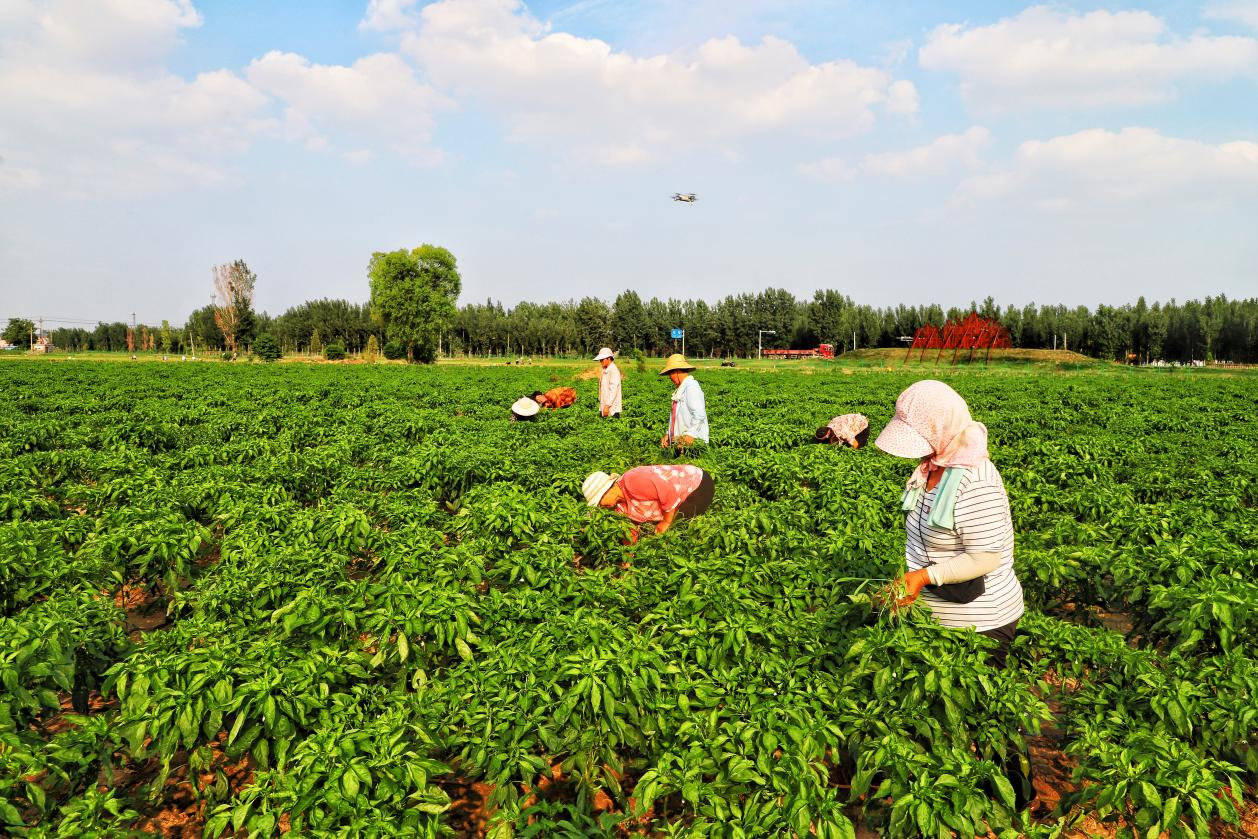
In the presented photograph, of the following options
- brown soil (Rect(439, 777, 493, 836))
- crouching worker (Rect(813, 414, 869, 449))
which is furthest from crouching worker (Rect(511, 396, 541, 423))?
brown soil (Rect(439, 777, 493, 836))

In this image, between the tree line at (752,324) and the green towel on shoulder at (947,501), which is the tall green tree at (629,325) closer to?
the tree line at (752,324)

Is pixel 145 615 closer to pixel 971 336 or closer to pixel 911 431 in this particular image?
pixel 911 431

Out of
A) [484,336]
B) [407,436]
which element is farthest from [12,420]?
[484,336]

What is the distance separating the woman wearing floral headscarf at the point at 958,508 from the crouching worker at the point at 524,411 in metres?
11.8

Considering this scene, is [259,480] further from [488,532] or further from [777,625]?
[777,625]

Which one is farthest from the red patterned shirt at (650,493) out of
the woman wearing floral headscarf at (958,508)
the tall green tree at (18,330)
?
the tall green tree at (18,330)

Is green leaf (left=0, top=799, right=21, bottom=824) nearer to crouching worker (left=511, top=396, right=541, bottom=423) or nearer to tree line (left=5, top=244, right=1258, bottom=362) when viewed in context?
crouching worker (left=511, top=396, right=541, bottom=423)

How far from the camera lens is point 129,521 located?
5926mm

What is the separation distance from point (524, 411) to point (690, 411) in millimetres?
6614

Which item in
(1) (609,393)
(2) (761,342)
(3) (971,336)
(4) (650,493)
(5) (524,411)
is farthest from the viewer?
(2) (761,342)

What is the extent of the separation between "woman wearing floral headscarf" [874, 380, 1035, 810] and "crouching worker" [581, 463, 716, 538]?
3.19 m

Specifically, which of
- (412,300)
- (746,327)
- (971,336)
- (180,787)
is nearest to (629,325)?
(746,327)

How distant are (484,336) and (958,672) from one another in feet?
349

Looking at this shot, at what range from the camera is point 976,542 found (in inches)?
135
